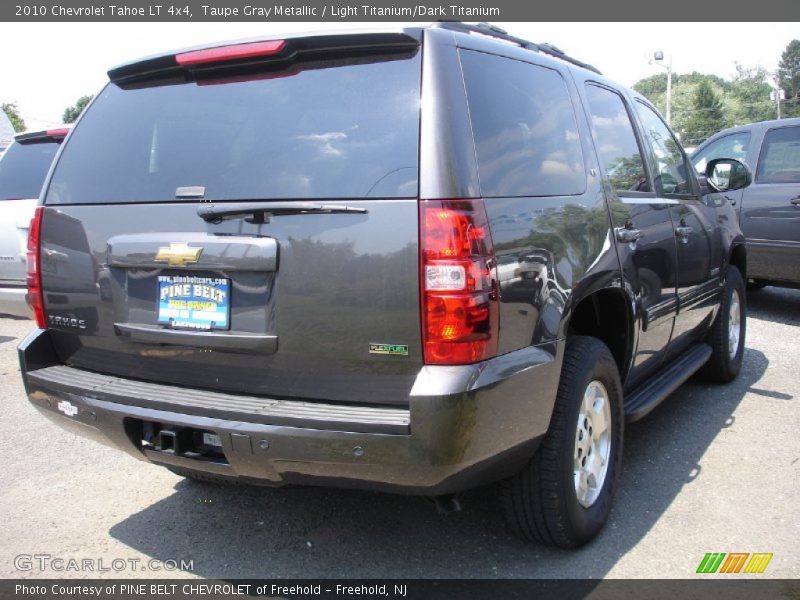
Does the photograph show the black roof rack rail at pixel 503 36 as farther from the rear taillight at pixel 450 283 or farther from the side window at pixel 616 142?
the rear taillight at pixel 450 283

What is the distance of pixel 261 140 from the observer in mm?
2520

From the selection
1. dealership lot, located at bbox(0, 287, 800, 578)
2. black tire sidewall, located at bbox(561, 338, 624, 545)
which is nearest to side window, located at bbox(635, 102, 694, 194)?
black tire sidewall, located at bbox(561, 338, 624, 545)

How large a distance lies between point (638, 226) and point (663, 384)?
955 millimetres

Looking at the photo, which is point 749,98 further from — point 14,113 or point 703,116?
point 14,113

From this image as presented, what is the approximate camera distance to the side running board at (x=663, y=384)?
3459 millimetres

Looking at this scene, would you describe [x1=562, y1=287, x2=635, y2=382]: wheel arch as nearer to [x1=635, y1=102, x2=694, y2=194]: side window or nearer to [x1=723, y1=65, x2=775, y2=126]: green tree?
[x1=635, y1=102, x2=694, y2=194]: side window

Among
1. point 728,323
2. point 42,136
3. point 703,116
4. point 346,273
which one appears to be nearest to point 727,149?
point 728,323

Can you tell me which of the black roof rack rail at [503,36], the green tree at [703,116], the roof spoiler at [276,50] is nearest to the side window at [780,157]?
the black roof rack rail at [503,36]

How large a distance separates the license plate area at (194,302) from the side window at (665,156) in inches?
101

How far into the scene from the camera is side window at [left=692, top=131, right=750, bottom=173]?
24.8 feet

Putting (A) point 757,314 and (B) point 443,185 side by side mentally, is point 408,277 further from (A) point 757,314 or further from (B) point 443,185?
(A) point 757,314

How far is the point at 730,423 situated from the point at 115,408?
11.8 feet

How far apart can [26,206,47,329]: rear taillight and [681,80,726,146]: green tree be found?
74549mm

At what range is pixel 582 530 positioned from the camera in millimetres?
2885
